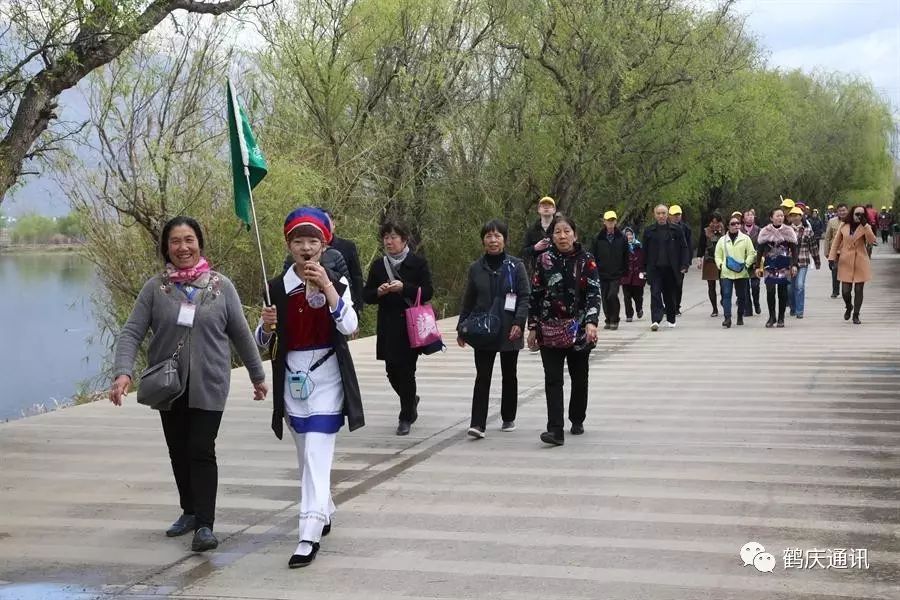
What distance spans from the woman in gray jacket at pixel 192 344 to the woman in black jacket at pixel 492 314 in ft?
10.9

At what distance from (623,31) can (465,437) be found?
1998cm

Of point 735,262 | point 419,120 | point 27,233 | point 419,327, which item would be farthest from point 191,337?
point 27,233

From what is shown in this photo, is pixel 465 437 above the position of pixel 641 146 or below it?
below

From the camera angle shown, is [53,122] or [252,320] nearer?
[53,122]

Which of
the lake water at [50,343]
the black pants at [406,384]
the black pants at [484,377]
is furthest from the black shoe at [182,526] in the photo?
the lake water at [50,343]

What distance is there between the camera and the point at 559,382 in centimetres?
915

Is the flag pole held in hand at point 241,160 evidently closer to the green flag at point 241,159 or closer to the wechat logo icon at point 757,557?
the green flag at point 241,159

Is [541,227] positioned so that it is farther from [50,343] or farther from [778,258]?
[50,343]

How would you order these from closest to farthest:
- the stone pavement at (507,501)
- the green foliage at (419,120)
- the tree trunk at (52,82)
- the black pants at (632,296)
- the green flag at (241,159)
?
the stone pavement at (507,501) → the green flag at (241,159) → the tree trunk at (52,82) → the black pants at (632,296) → the green foliage at (419,120)

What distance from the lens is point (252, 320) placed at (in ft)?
70.8

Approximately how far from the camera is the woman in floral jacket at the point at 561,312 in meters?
9.13

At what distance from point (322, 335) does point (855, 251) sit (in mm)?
13683

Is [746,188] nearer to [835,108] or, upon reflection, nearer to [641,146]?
[835,108]

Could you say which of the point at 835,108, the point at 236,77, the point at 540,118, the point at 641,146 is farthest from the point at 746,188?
the point at 236,77
